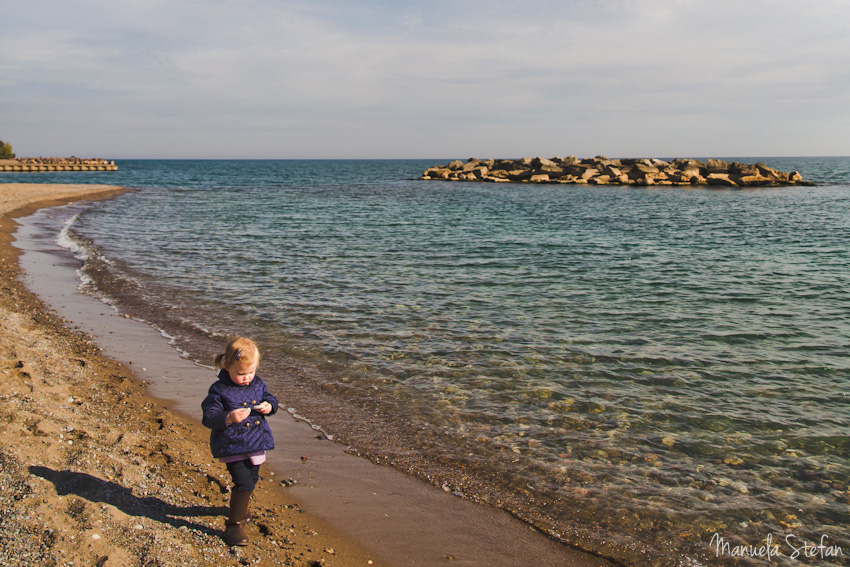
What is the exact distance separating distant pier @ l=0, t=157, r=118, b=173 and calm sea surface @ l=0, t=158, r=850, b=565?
87717 mm

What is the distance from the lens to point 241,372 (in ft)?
13.7

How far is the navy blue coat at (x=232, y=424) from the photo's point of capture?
164 inches

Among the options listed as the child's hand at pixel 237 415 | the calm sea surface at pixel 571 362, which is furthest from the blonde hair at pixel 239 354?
the calm sea surface at pixel 571 362

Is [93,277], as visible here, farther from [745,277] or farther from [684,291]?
[745,277]

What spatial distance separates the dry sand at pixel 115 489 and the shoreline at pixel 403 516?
10.8 inches

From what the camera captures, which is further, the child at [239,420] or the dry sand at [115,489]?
the child at [239,420]

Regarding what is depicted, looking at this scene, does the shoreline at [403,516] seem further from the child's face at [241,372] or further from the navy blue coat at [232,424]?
the child's face at [241,372]

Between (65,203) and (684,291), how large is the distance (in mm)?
43467

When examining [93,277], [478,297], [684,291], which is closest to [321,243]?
[93,277]

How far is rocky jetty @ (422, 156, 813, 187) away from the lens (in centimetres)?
6550
